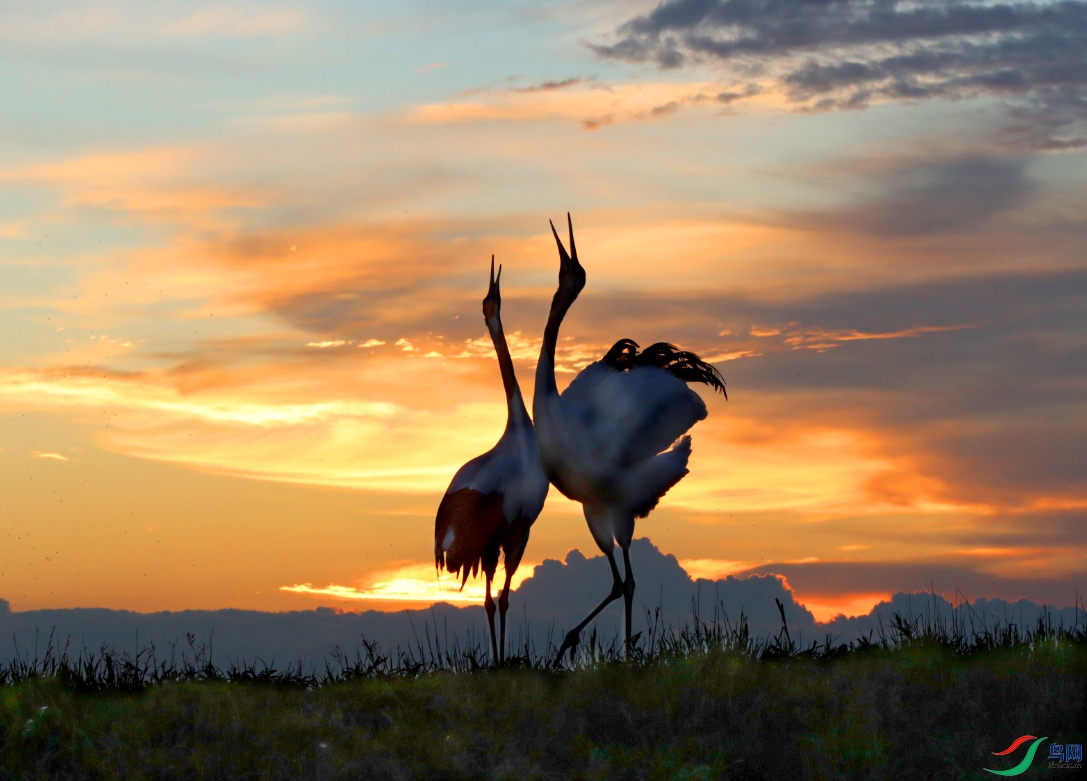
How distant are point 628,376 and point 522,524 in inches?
80.8

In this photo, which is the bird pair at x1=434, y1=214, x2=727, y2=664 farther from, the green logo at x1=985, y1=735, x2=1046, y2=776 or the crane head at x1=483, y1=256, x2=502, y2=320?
the green logo at x1=985, y1=735, x2=1046, y2=776

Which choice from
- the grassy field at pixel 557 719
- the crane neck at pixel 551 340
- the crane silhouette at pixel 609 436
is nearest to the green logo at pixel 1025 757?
the grassy field at pixel 557 719

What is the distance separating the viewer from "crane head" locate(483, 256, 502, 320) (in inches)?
544

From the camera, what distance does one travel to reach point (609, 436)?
12086mm

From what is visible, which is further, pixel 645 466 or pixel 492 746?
pixel 645 466

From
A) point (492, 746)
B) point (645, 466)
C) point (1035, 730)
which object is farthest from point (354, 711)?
point (1035, 730)

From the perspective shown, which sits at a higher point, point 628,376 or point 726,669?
point 628,376

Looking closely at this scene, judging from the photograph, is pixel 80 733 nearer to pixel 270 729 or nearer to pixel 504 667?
pixel 270 729

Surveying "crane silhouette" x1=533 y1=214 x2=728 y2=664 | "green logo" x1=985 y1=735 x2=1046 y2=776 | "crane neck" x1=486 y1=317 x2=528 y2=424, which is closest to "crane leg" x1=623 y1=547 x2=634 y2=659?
"crane silhouette" x1=533 y1=214 x2=728 y2=664

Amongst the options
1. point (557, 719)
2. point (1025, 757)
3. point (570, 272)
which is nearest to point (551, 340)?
point (570, 272)

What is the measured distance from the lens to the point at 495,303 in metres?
13.8

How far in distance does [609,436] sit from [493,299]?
2.68 metres

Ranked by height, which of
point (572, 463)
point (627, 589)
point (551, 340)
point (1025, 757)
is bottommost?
point (1025, 757)

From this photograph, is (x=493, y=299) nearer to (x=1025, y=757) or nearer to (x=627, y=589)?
(x=627, y=589)
